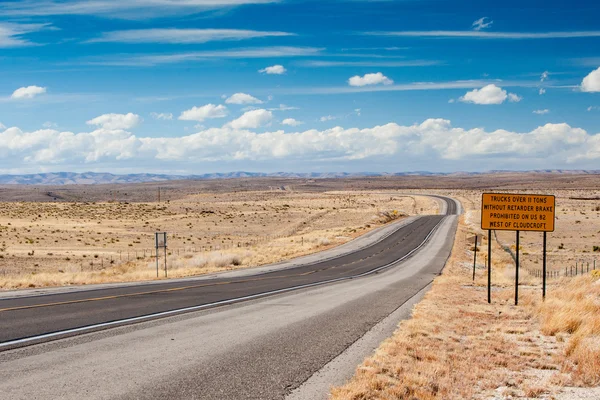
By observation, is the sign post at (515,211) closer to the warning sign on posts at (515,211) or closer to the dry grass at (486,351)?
the warning sign on posts at (515,211)

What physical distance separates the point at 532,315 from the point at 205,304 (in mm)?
8936

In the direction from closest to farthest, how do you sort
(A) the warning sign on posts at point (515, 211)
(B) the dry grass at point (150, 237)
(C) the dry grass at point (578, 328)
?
(C) the dry grass at point (578, 328) < (A) the warning sign on posts at point (515, 211) < (B) the dry grass at point (150, 237)

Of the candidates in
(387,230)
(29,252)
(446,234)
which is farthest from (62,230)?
(446,234)

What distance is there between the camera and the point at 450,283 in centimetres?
2548

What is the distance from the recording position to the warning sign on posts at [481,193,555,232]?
1862 centimetres

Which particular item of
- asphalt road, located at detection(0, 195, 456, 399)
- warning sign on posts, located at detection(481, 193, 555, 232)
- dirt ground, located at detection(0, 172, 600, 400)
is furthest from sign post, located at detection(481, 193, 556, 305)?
asphalt road, located at detection(0, 195, 456, 399)

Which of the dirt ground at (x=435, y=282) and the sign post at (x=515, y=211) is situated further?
the sign post at (x=515, y=211)

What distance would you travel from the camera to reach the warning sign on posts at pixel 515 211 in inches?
733

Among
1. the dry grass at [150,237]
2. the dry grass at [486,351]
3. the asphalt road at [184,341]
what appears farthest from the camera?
the dry grass at [150,237]

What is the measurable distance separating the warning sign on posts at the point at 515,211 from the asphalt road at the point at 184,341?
391 cm

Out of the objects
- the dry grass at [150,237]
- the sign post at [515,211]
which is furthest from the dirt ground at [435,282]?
the sign post at [515,211]

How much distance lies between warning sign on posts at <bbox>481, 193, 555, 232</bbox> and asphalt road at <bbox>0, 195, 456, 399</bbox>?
391 cm

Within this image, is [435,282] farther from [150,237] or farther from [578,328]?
[150,237]

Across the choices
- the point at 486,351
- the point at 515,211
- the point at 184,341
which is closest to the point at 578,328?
the point at 486,351
